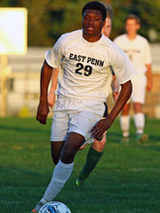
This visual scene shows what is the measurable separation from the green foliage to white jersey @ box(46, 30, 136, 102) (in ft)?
127

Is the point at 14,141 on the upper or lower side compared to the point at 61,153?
lower

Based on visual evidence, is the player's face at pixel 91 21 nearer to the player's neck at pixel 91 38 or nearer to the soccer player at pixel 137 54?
the player's neck at pixel 91 38

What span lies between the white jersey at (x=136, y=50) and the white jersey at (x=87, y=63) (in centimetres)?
568

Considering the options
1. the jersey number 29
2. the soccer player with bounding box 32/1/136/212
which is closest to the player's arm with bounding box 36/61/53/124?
the soccer player with bounding box 32/1/136/212

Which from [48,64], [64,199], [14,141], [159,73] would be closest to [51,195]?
[64,199]

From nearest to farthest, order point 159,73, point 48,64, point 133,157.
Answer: point 48,64
point 133,157
point 159,73

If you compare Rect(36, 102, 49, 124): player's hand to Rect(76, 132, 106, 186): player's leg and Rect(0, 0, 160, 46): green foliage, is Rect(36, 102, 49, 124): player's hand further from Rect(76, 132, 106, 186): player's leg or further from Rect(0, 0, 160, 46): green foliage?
Rect(0, 0, 160, 46): green foliage

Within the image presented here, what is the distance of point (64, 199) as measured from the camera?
691 cm

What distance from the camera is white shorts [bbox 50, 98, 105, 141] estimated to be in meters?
6.28

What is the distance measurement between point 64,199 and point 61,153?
945 mm

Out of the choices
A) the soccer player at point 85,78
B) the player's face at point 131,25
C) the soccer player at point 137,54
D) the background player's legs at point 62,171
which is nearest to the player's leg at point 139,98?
the soccer player at point 137,54

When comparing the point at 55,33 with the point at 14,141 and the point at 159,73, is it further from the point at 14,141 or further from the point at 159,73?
the point at 14,141

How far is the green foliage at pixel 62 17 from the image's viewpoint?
150ft

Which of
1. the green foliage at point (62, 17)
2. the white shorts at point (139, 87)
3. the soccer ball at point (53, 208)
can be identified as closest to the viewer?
the soccer ball at point (53, 208)
